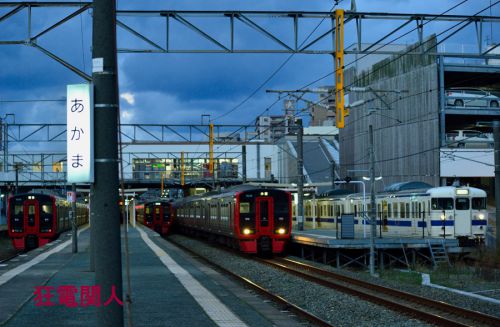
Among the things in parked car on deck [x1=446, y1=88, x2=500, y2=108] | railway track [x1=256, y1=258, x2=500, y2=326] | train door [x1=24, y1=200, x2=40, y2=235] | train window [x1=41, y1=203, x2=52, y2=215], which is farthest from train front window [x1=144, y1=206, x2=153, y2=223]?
railway track [x1=256, y1=258, x2=500, y2=326]

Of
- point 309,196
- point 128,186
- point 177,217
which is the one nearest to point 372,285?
point 309,196

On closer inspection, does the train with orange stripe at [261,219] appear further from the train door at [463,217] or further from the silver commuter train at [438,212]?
the train door at [463,217]

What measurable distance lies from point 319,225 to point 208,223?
936 centimetres

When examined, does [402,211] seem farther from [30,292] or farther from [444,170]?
[30,292]

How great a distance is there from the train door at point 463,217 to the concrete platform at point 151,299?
14.0 meters

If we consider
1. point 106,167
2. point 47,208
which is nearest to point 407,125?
point 47,208

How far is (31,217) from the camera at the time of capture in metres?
34.6

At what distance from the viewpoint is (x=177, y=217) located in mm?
57594

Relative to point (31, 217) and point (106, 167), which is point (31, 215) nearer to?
point (31, 217)

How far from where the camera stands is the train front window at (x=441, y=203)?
1174 inches

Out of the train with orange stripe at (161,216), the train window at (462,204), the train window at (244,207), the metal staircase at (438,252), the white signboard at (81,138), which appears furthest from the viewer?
the train with orange stripe at (161,216)

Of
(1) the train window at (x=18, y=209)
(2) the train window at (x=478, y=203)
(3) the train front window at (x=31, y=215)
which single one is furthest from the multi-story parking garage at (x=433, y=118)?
(1) the train window at (x=18, y=209)

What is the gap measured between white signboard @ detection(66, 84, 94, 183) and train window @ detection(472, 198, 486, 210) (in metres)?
27.7

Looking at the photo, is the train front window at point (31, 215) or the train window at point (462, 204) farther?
the train front window at point (31, 215)
